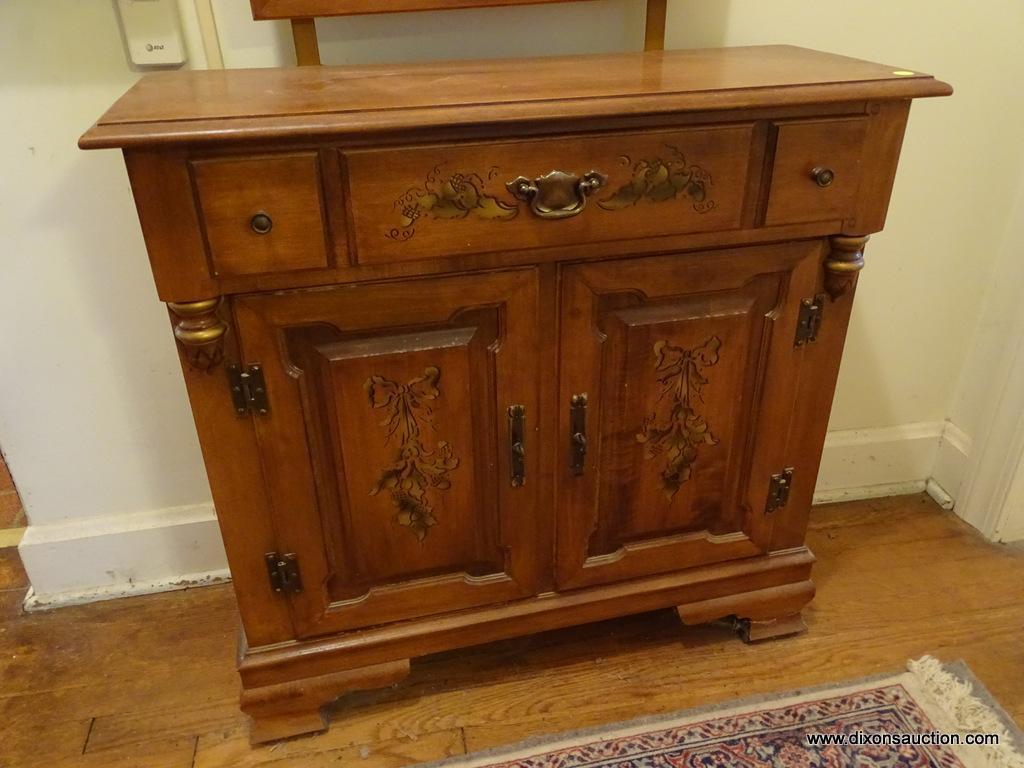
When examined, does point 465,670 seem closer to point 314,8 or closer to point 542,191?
point 542,191

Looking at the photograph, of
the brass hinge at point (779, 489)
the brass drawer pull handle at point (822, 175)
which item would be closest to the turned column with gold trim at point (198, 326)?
the brass drawer pull handle at point (822, 175)

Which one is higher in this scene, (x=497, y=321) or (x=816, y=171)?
(x=816, y=171)

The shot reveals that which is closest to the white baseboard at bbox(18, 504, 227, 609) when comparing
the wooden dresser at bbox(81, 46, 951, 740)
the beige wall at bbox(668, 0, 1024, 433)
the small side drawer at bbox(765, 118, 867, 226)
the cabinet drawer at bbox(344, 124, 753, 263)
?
the wooden dresser at bbox(81, 46, 951, 740)

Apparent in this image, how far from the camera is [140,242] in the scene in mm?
1288

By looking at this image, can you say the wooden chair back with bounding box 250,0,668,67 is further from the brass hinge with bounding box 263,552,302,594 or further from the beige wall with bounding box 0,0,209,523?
the brass hinge with bounding box 263,552,302,594

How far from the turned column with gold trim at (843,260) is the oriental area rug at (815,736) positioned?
2.27 feet

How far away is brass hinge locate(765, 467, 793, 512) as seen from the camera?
1282 millimetres

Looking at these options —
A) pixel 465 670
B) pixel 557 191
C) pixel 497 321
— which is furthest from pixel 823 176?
pixel 465 670

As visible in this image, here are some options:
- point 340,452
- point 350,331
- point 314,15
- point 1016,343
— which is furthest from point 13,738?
point 1016,343

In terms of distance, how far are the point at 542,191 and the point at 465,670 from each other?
86 centimetres

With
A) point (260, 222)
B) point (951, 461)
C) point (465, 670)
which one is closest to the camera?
point (260, 222)

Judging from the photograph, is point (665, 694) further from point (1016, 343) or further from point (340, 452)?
point (1016, 343)

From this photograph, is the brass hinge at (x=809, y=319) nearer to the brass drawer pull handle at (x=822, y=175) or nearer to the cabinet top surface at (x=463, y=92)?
the brass drawer pull handle at (x=822, y=175)

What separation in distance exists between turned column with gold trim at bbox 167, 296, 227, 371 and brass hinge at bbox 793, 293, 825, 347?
2.62 feet
